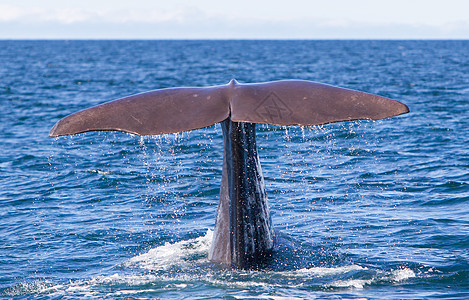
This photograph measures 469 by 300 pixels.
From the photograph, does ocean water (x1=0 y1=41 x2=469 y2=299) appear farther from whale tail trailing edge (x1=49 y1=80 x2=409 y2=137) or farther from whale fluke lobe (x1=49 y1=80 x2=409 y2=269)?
whale tail trailing edge (x1=49 y1=80 x2=409 y2=137)

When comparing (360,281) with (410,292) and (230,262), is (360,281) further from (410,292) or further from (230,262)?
(230,262)

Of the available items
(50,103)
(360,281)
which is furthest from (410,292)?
(50,103)

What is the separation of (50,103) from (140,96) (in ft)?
77.5

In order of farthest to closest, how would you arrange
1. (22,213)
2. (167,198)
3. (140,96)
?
(167,198), (22,213), (140,96)

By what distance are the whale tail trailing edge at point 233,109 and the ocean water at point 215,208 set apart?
2.13 meters

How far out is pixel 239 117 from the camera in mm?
6398

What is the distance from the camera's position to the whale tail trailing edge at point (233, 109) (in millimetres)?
6336

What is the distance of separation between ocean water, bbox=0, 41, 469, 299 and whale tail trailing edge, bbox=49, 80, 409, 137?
2128 mm

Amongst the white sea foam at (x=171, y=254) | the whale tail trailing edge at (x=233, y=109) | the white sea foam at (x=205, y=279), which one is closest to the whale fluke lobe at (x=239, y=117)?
the whale tail trailing edge at (x=233, y=109)

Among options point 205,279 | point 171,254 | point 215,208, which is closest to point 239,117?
point 205,279

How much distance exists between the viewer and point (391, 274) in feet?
26.9

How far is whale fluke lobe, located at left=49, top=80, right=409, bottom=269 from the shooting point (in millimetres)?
Answer: 6379

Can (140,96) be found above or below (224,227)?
above

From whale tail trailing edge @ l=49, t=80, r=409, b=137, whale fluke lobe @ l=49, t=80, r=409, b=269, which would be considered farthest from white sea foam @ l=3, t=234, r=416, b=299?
whale tail trailing edge @ l=49, t=80, r=409, b=137
